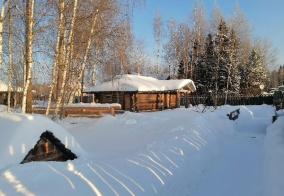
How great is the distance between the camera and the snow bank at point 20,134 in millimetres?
4715

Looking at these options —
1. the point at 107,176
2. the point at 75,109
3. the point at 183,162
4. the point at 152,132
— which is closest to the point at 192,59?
the point at 75,109

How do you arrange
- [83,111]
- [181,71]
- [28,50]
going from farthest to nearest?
[181,71] → [83,111] → [28,50]

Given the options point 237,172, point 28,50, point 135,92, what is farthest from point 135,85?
point 237,172

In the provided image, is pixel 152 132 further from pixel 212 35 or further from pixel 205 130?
pixel 212 35

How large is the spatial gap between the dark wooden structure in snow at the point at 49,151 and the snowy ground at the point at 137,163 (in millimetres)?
116

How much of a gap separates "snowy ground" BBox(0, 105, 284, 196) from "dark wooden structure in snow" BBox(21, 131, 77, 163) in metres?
0.12

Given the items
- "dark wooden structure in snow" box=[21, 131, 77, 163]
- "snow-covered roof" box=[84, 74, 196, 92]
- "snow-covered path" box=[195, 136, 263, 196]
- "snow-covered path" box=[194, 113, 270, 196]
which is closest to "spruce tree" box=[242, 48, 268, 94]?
"snow-covered roof" box=[84, 74, 196, 92]

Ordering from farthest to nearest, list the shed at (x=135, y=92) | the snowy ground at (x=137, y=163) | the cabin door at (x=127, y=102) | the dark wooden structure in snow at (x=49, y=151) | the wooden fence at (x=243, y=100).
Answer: the wooden fence at (x=243, y=100), the cabin door at (x=127, y=102), the shed at (x=135, y=92), the dark wooden structure in snow at (x=49, y=151), the snowy ground at (x=137, y=163)

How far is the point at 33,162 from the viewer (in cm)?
492

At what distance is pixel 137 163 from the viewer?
274 inches

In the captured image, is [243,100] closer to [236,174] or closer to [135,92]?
[135,92]

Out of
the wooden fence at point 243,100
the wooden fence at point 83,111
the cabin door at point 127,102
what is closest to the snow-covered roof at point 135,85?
the cabin door at point 127,102

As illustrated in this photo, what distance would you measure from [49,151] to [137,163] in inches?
87.1

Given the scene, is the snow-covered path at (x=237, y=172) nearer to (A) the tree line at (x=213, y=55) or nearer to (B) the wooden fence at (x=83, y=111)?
(B) the wooden fence at (x=83, y=111)
